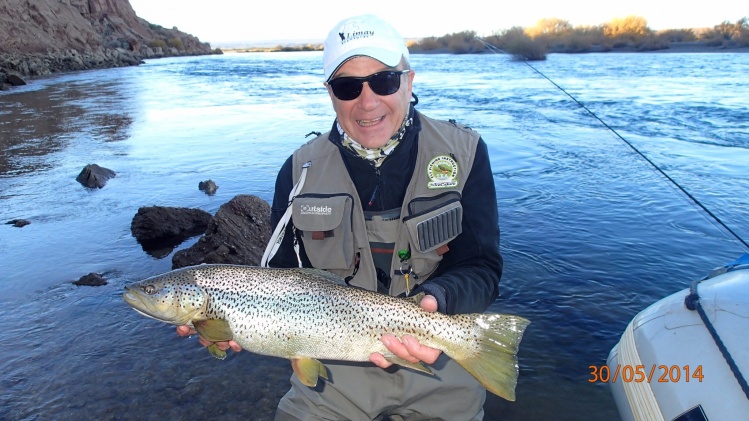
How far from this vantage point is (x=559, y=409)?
4.06 meters

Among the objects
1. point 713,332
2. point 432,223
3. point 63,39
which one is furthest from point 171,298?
point 63,39

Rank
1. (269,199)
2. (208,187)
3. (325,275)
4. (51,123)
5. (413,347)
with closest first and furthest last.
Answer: (413,347) < (325,275) < (269,199) < (208,187) < (51,123)

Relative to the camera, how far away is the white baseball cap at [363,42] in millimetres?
2836

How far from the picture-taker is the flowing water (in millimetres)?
4312

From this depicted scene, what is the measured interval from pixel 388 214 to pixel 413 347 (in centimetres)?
84

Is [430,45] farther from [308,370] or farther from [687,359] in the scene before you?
[308,370]

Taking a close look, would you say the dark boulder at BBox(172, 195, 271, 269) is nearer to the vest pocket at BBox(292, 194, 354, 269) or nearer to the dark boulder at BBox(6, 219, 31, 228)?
the vest pocket at BBox(292, 194, 354, 269)

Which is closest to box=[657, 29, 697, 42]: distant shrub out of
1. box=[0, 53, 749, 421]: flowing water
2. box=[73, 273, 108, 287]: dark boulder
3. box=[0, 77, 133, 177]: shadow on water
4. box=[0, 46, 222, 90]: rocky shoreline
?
box=[0, 53, 749, 421]: flowing water

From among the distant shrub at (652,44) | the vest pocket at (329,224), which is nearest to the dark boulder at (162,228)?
the vest pocket at (329,224)

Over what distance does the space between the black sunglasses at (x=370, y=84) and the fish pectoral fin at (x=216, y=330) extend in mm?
1484

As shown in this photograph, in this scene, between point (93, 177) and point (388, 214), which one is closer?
point (388, 214)

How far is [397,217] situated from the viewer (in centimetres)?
305

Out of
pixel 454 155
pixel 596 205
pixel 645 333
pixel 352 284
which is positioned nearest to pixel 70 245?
pixel 352 284

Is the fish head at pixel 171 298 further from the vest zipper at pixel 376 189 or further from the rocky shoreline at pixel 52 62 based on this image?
the rocky shoreline at pixel 52 62
